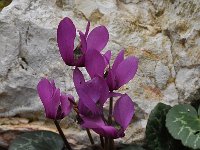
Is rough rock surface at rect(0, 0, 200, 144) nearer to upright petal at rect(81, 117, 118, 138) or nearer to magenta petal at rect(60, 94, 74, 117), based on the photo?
magenta petal at rect(60, 94, 74, 117)

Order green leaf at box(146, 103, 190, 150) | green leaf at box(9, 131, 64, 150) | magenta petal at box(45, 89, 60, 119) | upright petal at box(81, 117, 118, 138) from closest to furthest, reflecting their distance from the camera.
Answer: upright petal at box(81, 117, 118, 138) < magenta petal at box(45, 89, 60, 119) < green leaf at box(9, 131, 64, 150) < green leaf at box(146, 103, 190, 150)

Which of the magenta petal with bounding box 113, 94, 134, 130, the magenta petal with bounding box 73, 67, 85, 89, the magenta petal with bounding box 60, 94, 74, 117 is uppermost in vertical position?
the magenta petal with bounding box 73, 67, 85, 89

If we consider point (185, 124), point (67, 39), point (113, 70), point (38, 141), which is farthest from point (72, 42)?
point (185, 124)

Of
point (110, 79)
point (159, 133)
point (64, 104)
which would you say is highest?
point (110, 79)

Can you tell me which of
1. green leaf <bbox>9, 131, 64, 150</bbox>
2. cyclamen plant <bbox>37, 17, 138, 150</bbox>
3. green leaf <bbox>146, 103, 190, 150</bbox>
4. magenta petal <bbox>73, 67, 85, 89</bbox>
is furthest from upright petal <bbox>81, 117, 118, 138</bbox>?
green leaf <bbox>146, 103, 190, 150</bbox>

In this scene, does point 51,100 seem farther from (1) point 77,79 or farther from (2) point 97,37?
(2) point 97,37

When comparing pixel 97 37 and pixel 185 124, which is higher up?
pixel 97 37

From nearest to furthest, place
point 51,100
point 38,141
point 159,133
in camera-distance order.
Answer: point 51,100 < point 38,141 < point 159,133

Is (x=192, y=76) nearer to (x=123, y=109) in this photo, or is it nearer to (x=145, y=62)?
(x=145, y=62)
